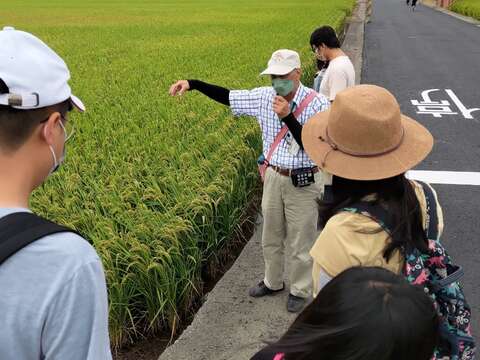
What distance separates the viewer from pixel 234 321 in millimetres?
3047

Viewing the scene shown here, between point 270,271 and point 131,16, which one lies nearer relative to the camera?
point 270,271

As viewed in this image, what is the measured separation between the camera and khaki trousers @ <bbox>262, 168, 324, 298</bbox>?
301 cm

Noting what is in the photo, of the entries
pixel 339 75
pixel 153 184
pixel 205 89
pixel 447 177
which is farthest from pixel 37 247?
pixel 447 177

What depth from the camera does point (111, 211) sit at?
314 centimetres

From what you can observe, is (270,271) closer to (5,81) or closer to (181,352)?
(181,352)

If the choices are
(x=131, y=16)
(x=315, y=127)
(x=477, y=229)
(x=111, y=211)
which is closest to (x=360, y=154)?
(x=315, y=127)

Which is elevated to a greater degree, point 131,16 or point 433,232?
point 433,232

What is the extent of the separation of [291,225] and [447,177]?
303 cm

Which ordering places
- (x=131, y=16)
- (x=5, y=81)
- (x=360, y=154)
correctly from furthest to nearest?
(x=131, y=16), (x=360, y=154), (x=5, y=81)

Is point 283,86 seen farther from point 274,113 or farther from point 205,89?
point 205,89

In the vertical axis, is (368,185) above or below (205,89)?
above

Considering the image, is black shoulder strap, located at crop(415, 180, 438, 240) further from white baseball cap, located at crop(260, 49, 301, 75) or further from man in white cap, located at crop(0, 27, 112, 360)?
white baseball cap, located at crop(260, 49, 301, 75)

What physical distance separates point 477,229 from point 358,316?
3.74 metres

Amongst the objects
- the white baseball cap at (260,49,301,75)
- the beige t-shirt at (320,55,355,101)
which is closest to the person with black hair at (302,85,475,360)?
the white baseball cap at (260,49,301,75)
